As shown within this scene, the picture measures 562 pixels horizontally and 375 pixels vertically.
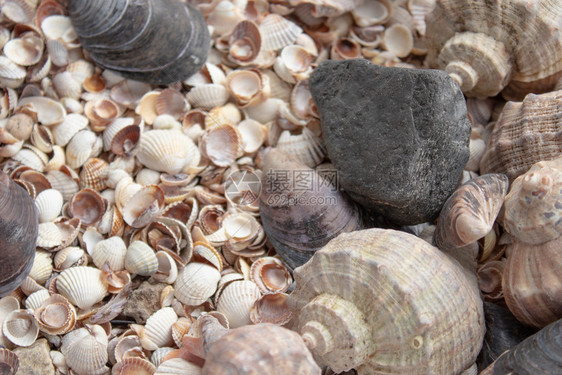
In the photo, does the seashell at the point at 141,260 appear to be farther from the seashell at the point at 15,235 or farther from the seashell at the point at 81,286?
the seashell at the point at 15,235

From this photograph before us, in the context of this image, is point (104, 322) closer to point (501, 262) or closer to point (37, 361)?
point (37, 361)

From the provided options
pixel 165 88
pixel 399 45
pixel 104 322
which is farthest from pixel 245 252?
pixel 399 45

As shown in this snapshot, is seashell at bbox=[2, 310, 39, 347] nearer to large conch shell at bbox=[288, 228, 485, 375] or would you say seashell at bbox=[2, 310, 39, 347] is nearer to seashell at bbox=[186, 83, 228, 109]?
large conch shell at bbox=[288, 228, 485, 375]

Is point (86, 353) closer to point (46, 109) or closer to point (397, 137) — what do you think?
point (46, 109)

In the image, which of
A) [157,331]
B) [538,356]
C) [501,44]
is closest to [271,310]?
[157,331]

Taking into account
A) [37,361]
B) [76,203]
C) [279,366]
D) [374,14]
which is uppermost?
[374,14]

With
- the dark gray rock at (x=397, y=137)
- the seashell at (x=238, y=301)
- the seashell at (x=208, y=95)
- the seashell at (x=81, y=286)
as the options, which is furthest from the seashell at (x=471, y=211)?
the seashell at (x=81, y=286)
